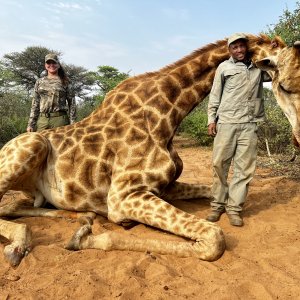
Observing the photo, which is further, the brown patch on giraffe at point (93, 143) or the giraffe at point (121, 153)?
the brown patch on giraffe at point (93, 143)

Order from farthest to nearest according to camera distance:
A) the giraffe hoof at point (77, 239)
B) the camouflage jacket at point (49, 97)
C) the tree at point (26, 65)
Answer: the tree at point (26, 65) < the camouflage jacket at point (49, 97) < the giraffe hoof at point (77, 239)

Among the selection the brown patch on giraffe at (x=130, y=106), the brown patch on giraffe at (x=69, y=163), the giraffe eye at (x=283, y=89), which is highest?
the giraffe eye at (x=283, y=89)

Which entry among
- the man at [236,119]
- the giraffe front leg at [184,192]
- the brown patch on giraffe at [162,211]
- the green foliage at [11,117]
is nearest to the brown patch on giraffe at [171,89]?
the man at [236,119]

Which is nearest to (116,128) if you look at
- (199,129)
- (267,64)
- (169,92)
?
(169,92)

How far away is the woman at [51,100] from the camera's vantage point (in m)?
5.66

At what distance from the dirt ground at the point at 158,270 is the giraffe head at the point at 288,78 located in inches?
45.8

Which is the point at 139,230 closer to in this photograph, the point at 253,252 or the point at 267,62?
the point at 253,252

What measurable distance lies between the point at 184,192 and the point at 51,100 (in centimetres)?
252

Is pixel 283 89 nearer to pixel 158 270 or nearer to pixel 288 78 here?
pixel 288 78

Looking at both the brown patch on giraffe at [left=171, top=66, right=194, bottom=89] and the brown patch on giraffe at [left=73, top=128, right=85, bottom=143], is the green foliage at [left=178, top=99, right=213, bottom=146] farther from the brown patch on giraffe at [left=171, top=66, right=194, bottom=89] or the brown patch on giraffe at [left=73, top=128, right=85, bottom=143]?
the brown patch on giraffe at [left=73, top=128, right=85, bottom=143]

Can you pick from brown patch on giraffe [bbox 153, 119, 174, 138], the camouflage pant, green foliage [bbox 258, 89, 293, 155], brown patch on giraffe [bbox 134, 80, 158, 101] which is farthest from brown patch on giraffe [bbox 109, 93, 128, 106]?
green foliage [bbox 258, 89, 293, 155]

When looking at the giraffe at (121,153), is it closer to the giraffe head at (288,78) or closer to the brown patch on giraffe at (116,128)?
the brown patch on giraffe at (116,128)

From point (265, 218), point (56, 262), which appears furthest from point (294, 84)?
point (56, 262)

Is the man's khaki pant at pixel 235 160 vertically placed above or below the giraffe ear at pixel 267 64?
below
